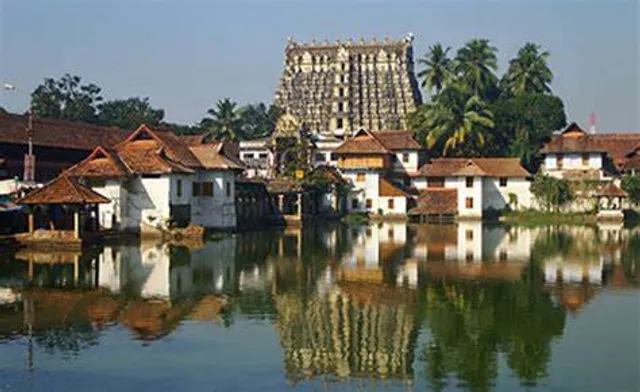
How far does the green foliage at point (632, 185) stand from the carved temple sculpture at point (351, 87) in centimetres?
3177

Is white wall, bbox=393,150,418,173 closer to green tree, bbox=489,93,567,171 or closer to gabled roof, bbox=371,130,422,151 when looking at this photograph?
gabled roof, bbox=371,130,422,151

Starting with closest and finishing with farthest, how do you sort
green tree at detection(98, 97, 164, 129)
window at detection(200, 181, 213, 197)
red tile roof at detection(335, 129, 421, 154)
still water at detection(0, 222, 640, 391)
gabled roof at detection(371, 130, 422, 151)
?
still water at detection(0, 222, 640, 391) → window at detection(200, 181, 213, 197) → red tile roof at detection(335, 129, 421, 154) → gabled roof at detection(371, 130, 422, 151) → green tree at detection(98, 97, 164, 129)

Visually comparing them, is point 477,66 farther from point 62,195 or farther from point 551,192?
point 62,195

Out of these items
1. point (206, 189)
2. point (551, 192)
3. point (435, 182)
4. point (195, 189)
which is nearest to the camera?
point (195, 189)

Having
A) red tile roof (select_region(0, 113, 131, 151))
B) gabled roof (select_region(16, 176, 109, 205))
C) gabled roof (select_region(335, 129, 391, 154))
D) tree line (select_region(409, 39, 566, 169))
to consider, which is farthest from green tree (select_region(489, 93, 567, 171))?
gabled roof (select_region(16, 176, 109, 205))

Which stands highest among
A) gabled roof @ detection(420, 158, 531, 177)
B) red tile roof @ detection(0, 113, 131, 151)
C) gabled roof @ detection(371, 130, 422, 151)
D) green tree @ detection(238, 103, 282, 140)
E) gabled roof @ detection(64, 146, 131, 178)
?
green tree @ detection(238, 103, 282, 140)

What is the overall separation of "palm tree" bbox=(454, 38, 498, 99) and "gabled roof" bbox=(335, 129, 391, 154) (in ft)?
40.6

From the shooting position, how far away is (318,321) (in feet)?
61.5

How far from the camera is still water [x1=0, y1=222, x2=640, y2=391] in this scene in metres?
14.2

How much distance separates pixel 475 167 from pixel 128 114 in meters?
45.9

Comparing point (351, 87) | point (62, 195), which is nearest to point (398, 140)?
point (351, 87)

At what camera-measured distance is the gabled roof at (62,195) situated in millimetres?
33781

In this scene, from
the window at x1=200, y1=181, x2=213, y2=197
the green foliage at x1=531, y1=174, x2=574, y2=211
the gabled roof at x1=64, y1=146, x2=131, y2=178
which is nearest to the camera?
the gabled roof at x1=64, y1=146, x2=131, y2=178

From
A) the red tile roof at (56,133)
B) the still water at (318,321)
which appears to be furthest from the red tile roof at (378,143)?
the still water at (318,321)
